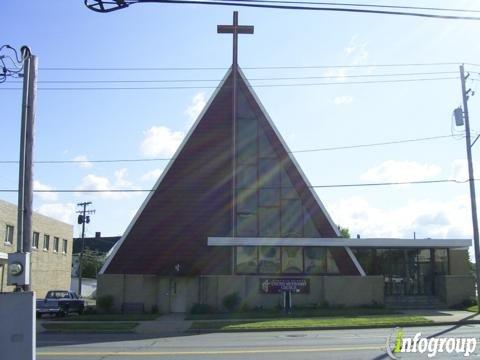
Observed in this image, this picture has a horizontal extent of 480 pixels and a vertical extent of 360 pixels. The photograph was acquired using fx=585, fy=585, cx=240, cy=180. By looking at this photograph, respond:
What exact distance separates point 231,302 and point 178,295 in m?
3.04

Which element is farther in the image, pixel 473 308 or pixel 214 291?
pixel 214 291

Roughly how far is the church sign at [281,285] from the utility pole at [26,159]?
23.6 meters

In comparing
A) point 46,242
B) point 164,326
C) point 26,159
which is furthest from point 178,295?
point 26,159

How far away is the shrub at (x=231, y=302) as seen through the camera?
3136 cm

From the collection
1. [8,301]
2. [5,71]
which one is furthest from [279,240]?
[8,301]

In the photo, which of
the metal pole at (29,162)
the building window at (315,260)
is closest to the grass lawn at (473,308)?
the building window at (315,260)

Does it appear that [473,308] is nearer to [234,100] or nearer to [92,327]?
[234,100]

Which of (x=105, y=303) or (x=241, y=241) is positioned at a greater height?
(x=241, y=241)

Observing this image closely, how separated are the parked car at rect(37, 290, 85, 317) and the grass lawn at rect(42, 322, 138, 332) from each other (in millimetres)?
6906

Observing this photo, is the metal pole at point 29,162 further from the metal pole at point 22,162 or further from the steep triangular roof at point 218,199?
the steep triangular roof at point 218,199

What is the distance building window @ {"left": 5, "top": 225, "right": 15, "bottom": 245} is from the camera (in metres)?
36.7

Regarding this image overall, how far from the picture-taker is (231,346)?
16125 millimetres

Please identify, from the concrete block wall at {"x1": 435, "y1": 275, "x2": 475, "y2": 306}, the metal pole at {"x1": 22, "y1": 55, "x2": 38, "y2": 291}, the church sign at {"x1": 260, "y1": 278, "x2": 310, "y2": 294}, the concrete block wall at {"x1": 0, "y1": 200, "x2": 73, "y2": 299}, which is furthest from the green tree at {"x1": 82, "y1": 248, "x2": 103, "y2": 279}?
the metal pole at {"x1": 22, "y1": 55, "x2": 38, "y2": 291}

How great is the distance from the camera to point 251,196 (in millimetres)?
34281
